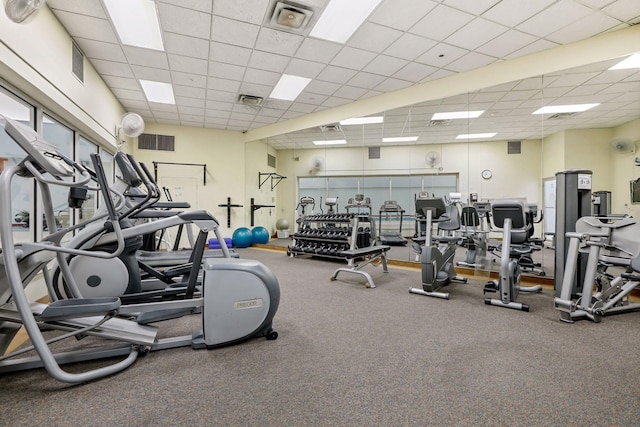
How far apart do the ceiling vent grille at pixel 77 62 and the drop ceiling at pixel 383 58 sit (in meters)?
0.12

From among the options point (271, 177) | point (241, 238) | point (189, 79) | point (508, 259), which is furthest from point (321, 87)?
point (508, 259)

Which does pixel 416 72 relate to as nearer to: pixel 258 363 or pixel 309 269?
pixel 309 269

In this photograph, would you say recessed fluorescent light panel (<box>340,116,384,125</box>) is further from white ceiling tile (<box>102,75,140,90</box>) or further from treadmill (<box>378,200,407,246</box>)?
white ceiling tile (<box>102,75,140,90</box>)

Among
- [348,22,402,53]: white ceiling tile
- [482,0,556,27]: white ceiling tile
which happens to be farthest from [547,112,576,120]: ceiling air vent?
[348,22,402,53]: white ceiling tile

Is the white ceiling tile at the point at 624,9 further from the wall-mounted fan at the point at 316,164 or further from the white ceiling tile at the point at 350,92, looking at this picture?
the wall-mounted fan at the point at 316,164

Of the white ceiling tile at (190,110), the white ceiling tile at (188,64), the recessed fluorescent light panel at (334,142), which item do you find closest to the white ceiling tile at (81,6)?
the white ceiling tile at (188,64)

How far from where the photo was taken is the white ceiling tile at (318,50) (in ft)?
14.1

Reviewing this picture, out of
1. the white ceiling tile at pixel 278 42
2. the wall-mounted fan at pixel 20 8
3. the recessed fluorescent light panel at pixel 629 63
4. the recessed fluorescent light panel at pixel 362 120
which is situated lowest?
the wall-mounted fan at pixel 20 8

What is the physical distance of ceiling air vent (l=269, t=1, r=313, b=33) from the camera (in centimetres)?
350

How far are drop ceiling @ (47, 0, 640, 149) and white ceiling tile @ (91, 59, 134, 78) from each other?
0.02m

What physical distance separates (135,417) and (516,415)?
6.17 feet

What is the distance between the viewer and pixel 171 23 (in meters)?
3.77

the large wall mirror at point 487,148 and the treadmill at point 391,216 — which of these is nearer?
the large wall mirror at point 487,148

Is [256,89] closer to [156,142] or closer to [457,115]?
[156,142]
